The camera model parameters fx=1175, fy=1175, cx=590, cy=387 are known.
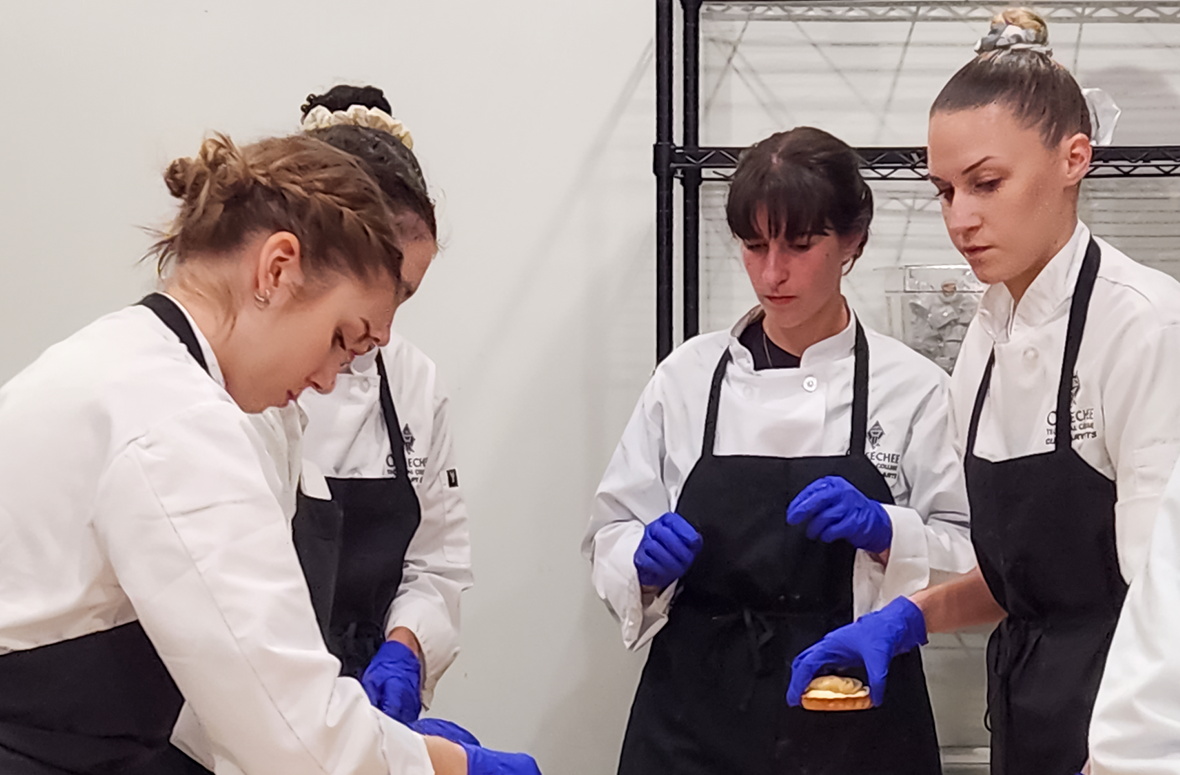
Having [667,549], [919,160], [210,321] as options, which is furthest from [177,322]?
Result: [919,160]

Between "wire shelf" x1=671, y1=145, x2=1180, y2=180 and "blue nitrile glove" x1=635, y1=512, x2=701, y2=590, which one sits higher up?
"wire shelf" x1=671, y1=145, x2=1180, y2=180

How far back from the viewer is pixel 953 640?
6.16ft

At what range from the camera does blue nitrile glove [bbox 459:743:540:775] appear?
0.97 meters

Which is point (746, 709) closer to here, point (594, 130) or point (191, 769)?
point (191, 769)

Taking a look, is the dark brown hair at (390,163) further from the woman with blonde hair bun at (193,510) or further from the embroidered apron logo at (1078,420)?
the embroidered apron logo at (1078,420)

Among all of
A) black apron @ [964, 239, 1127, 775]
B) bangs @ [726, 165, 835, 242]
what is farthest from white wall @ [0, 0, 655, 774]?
black apron @ [964, 239, 1127, 775]

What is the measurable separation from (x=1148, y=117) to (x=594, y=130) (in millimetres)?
894

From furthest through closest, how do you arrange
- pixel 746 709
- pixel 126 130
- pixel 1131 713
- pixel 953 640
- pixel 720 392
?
1. pixel 126 130
2. pixel 953 640
3. pixel 720 392
4. pixel 746 709
5. pixel 1131 713

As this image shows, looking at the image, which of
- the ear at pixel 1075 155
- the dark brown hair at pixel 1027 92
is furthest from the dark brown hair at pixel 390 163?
Answer: the ear at pixel 1075 155

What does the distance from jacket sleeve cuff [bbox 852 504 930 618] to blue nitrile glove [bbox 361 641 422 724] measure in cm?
54

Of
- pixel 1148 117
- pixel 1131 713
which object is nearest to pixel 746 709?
pixel 1131 713

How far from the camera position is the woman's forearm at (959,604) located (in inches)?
54.8

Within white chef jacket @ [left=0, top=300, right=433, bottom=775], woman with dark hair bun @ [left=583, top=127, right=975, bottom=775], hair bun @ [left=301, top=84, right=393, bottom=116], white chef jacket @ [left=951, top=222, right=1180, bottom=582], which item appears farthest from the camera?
hair bun @ [left=301, top=84, right=393, bottom=116]

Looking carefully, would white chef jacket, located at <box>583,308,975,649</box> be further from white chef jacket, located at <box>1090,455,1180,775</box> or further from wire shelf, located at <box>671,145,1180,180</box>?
white chef jacket, located at <box>1090,455,1180,775</box>
